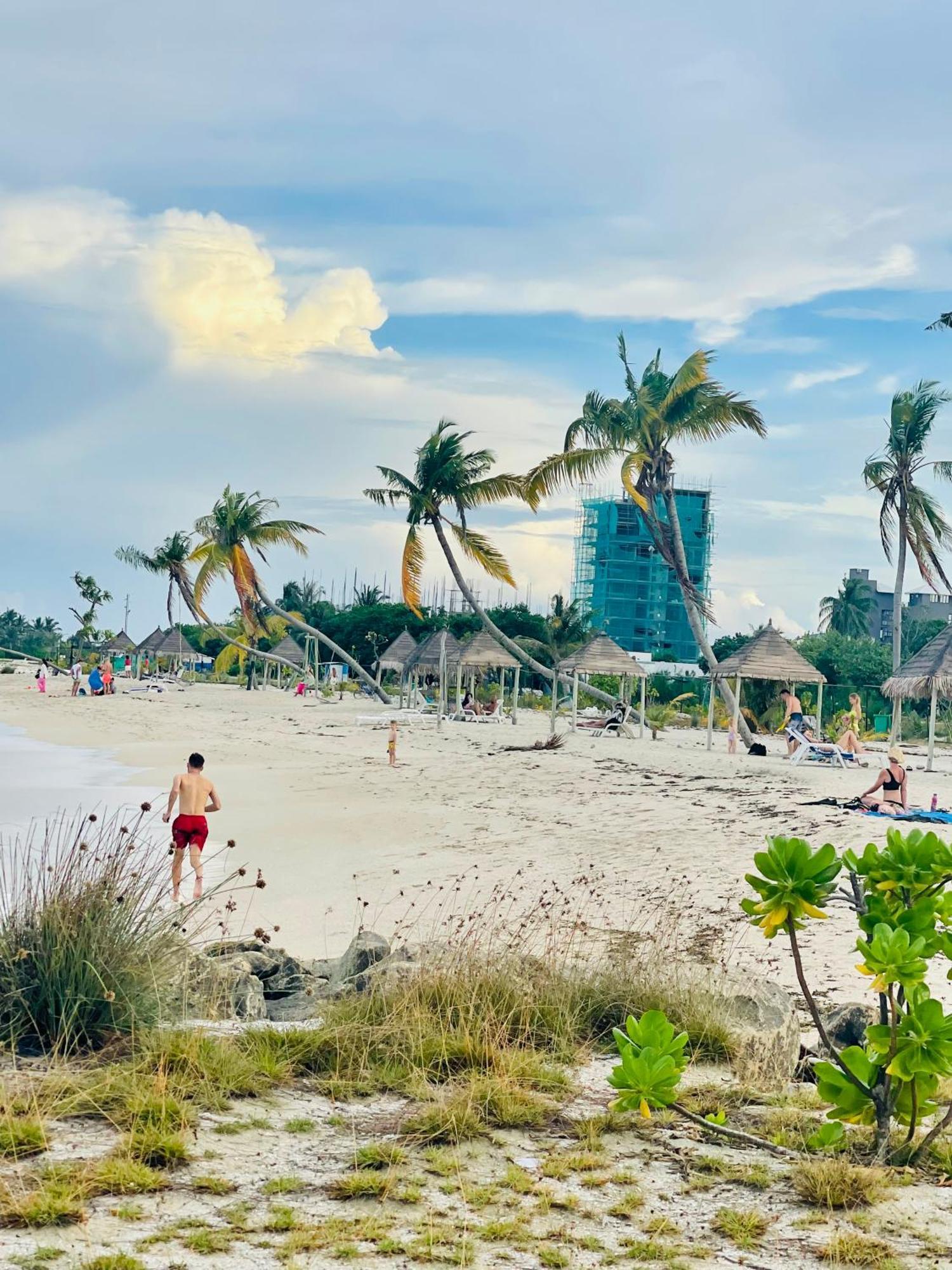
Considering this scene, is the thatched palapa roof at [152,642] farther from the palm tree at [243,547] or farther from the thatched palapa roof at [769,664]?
the thatched palapa roof at [769,664]

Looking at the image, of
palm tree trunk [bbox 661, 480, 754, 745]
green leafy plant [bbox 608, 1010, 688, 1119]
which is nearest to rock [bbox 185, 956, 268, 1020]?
green leafy plant [bbox 608, 1010, 688, 1119]

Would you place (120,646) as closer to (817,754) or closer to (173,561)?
(173,561)

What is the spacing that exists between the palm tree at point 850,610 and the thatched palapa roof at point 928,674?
4853cm

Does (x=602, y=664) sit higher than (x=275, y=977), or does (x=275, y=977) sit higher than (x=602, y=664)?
(x=602, y=664)

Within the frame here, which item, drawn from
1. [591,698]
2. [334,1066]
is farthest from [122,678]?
[334,1066]

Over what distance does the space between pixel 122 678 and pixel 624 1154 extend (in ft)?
210

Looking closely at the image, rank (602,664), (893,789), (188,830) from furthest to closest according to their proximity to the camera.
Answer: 1. (602,664)
2. (893,789)
3. (188,830)

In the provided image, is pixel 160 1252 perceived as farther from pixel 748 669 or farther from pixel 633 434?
pixel 633 434

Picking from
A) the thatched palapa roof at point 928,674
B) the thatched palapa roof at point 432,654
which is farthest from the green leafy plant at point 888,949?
the thatched palapa roof at point 432,654

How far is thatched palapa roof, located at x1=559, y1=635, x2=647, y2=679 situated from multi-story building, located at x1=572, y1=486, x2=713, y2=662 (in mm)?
70469

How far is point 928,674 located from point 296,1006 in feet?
56.3

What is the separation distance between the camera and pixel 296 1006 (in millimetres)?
6164

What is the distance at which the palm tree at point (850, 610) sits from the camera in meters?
70.3

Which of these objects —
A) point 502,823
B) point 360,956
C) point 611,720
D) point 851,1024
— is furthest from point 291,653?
point 851,1024
